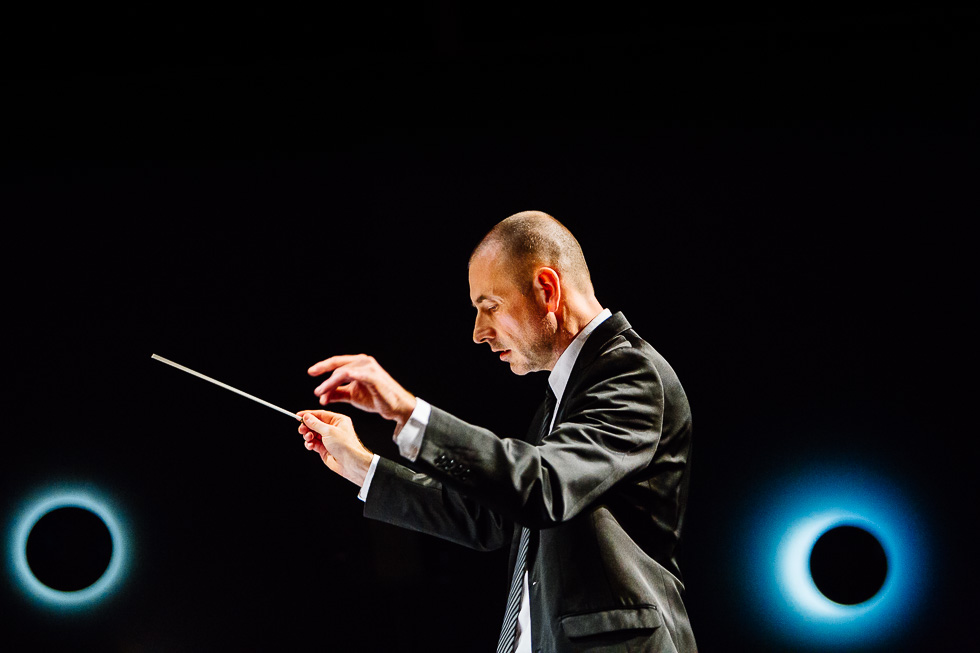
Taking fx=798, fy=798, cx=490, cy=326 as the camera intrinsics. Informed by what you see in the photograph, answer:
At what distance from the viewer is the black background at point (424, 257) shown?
234cm

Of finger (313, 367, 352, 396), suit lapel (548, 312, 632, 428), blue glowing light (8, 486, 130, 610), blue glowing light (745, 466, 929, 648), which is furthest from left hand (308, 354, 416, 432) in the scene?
blue glowing light (8, 486, 130, 610)

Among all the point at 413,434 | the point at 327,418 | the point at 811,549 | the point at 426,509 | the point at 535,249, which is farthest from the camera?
the point at 811,549

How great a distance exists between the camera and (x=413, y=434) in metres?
1.13

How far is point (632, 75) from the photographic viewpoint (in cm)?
250

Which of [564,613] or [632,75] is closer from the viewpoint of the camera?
[564,613]

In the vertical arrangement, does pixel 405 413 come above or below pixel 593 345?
below

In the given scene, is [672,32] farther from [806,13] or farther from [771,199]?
[771,199]

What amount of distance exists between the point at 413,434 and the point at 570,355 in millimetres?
545

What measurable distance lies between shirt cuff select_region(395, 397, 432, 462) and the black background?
1.33 metres

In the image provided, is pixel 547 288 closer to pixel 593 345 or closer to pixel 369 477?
pixel 593 345

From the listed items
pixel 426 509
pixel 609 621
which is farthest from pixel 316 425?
pixel 609 621

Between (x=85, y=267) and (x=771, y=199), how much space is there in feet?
7.15

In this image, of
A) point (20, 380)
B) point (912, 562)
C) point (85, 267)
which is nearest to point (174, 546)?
point (20, 380)

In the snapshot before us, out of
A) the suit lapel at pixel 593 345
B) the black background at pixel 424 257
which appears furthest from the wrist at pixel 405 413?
the black background at pixel 424 257
